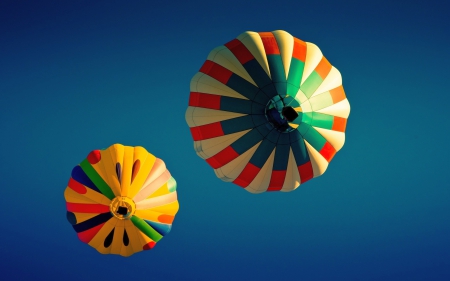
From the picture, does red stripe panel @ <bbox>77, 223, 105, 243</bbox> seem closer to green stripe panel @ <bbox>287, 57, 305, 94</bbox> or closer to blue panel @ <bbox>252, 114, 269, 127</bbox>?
blue panel @ <bbox>252, 114, 269, 127</bbox>

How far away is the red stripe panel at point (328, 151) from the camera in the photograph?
1686 cm

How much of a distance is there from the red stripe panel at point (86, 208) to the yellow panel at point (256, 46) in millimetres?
6922

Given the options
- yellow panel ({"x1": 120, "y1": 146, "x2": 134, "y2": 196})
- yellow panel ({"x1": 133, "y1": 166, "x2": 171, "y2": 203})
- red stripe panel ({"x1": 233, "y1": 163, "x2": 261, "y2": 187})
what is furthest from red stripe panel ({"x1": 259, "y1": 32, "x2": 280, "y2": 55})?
yellow panel ({"x1": 120, "y1": 146, "x2": 134, "y2": 196})

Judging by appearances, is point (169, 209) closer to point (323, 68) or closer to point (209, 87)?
point (209, 87)

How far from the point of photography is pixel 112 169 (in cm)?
1903

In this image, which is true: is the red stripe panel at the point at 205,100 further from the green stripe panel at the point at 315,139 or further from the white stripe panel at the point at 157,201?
the white stripe panel at the point at 157,201

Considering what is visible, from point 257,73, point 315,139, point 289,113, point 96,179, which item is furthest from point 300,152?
point 96,179

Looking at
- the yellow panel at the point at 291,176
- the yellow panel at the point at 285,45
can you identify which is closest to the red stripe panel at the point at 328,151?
the yellow panel at the point at 291,176

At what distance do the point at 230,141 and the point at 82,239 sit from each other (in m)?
6.79

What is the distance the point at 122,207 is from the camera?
1861 centimetres

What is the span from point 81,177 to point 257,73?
23.9 ft

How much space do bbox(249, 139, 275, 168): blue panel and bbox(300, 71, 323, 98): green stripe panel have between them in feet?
5.52

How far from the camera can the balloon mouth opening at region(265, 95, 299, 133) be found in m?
15.4

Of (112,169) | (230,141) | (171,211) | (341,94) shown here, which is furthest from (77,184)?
(341,94)
